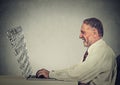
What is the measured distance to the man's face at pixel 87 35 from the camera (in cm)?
297

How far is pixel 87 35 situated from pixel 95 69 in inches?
14.7

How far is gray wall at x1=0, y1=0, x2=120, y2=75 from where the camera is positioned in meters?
2.94

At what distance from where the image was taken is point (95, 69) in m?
2.91

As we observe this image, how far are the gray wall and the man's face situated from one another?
0.04 m

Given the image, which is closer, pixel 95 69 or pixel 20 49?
pixel 95 69

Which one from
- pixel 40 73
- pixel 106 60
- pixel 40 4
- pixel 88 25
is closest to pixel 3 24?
pixel 40 4

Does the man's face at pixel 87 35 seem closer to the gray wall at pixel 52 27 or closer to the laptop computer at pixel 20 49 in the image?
the gray wall at pixel 52 27

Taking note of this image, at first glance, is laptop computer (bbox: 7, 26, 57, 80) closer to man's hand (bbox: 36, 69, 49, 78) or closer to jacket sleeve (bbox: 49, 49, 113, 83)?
man's hand (bbox: 36, 69, 49, 78)

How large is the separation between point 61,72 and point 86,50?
1.17 feet

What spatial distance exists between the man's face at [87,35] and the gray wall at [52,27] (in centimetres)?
4

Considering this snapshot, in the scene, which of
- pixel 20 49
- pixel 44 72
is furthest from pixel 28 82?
pixel 20 49

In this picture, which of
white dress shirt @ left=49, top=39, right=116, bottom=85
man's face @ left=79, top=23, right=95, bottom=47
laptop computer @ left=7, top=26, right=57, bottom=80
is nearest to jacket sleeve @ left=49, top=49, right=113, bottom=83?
white dress shirt @ left=49, top=39, right=116, bottom=85

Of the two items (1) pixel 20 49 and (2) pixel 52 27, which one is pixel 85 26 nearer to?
(2) pixel 52 27

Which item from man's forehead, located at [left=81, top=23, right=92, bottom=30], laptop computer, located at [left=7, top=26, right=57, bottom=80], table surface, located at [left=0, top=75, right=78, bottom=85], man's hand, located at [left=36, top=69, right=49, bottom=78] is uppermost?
man's forehead, located at [left=81, top=23, right=92, bottom=30]
